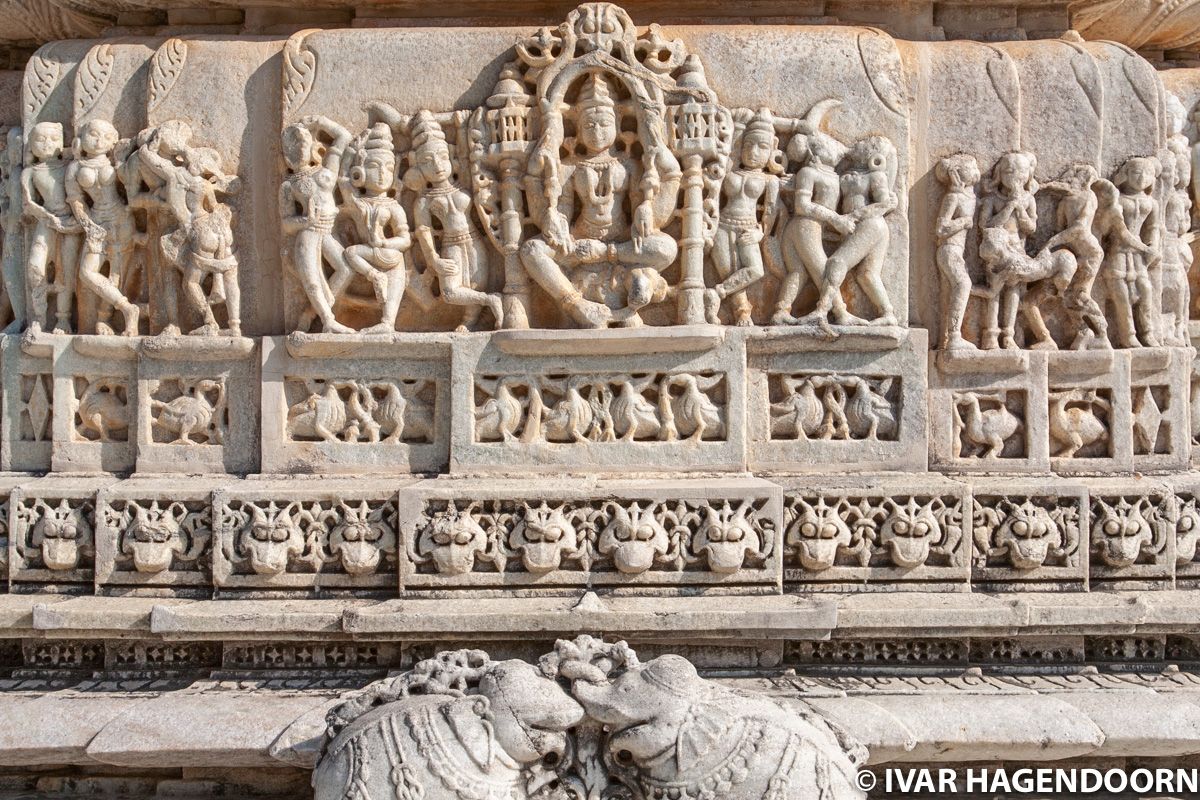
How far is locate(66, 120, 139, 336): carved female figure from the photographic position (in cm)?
485

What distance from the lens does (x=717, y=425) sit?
4.68 m

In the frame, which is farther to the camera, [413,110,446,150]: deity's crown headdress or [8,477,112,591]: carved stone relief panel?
[413,110,446,150]: deity's crown headdress

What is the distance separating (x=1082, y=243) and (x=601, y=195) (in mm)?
2335

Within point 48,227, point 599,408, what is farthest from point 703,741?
point 48,227

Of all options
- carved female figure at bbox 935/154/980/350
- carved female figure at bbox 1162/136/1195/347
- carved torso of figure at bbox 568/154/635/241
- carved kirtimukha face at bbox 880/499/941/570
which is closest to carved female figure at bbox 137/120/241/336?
carved torso of figure at bbox 568/154/635/241

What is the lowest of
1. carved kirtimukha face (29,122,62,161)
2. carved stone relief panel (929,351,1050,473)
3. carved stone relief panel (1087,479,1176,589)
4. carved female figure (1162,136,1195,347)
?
carved stone relief panel (1087,479,1176,589)

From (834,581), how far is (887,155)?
6.66ft

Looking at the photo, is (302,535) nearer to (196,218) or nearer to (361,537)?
(361,537)

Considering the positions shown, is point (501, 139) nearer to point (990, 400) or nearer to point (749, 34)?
point (749, 34)

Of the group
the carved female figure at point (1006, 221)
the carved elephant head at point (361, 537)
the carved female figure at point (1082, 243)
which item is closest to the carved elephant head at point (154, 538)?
the carved elephant head at point (361, 537)

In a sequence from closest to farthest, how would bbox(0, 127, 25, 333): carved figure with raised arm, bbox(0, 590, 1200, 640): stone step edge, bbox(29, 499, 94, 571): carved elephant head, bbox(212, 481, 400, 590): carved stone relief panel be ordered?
bbox(0, 590, 1200, 640): stone step edge
bbox(212, 481, 400, 590): carved stone relief panel
bbox(29, 499, 94, 571): carved elephant head
bbox(0, 127, 25, 333): carved figure with raised arm

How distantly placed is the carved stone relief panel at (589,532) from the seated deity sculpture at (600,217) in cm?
86

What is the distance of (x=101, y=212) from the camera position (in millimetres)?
4879

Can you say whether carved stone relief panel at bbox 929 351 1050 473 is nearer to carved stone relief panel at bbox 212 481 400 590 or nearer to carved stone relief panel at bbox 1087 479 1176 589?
carved stone relief panel at bbox 1087 479 1176 589
